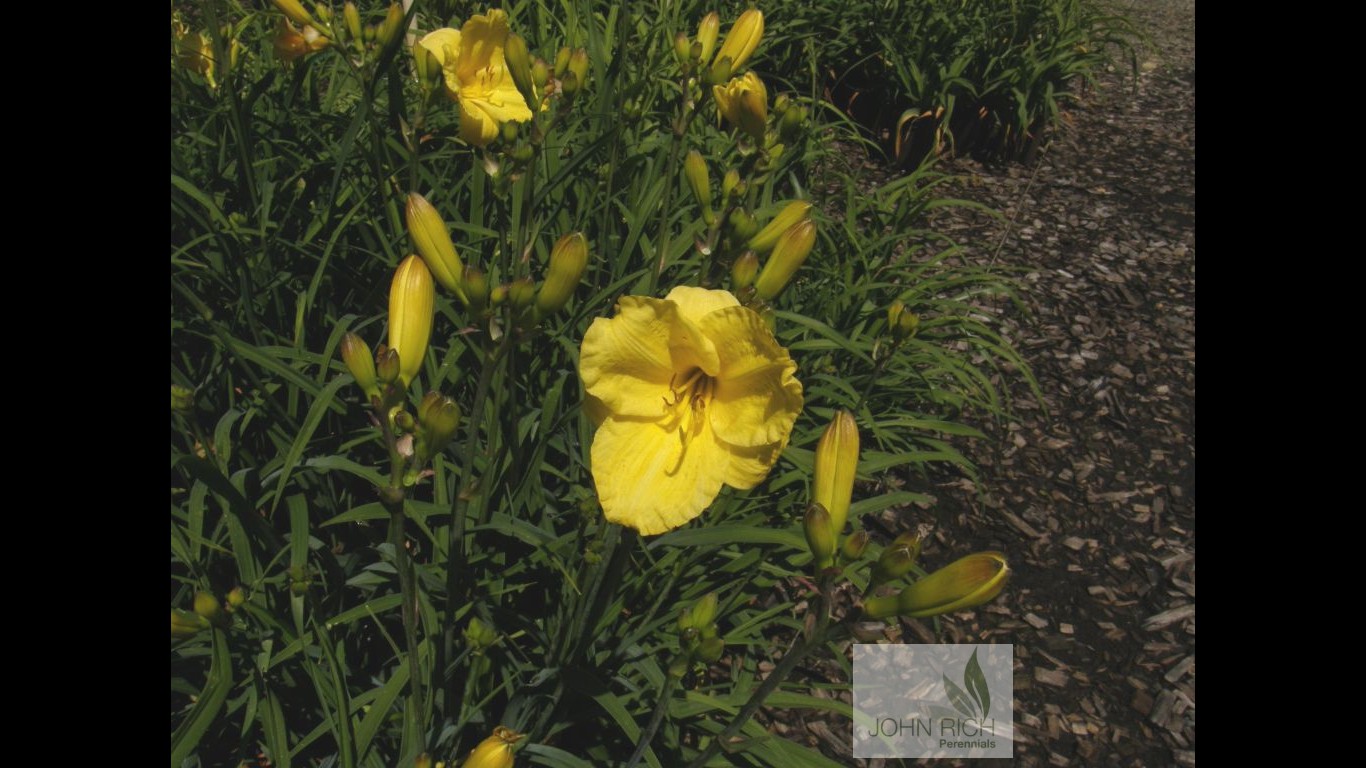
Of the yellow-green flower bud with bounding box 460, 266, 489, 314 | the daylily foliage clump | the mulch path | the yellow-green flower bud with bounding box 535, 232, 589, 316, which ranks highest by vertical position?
the yellow-green flower bud with bounding box 535, 232, 589, 316

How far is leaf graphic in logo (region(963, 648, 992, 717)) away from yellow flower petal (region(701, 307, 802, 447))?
1462 mm

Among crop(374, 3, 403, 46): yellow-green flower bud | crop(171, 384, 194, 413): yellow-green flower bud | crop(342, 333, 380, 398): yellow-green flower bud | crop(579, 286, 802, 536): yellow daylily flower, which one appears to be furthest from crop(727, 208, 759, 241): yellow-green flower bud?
crop(171, 384, 194, 413): yellow-green flower bud

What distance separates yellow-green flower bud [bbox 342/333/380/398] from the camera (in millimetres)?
1088

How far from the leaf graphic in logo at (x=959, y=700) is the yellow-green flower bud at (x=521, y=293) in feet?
5.41

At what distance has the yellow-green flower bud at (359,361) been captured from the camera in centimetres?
109

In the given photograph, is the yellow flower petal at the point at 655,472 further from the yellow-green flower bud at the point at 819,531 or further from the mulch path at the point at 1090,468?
the mulch path at the point at 1090,468

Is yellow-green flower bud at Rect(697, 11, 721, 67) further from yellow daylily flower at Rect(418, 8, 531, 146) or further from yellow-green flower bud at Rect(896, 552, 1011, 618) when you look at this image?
yellow-green flower bud at Rect(896, 552, 1011, 618)

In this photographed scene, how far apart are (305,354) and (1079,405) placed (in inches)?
109

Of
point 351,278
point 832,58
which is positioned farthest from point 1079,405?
point 351,278

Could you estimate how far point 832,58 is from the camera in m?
4.66

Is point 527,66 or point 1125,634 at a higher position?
point 527,66

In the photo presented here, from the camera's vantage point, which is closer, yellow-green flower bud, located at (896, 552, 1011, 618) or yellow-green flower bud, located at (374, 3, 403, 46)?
yellow-green flower bud, located at (896, 552, 1011, 618)

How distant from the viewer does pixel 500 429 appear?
70.3 inches
